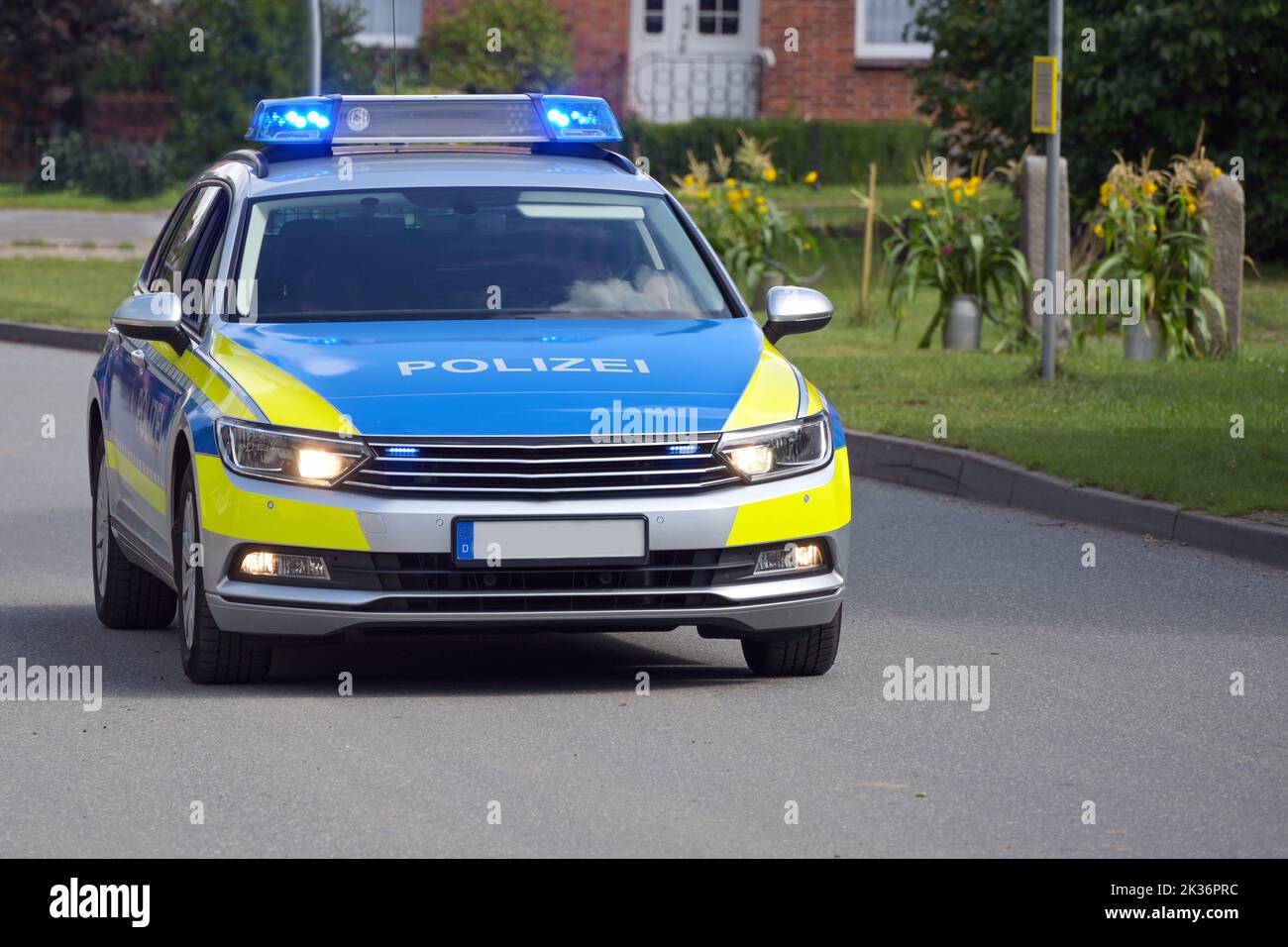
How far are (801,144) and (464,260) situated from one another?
1305 inches

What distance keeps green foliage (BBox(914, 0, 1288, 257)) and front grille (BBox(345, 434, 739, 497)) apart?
2052cm

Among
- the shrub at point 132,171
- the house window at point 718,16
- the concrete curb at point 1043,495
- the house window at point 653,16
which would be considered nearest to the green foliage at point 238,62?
the shrub at point 132,171

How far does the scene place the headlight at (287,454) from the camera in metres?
7.20

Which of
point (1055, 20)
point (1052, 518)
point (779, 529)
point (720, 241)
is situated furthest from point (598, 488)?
point (720, 241)

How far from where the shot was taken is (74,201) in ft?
141

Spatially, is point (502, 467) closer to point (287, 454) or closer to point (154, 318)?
point (287, 454)

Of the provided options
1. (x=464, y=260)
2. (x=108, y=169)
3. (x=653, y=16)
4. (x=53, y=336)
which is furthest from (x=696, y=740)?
(x=108, y=169)

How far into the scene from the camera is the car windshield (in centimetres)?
823

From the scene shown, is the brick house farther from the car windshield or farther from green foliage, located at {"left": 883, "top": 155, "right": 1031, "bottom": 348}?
the car windshield

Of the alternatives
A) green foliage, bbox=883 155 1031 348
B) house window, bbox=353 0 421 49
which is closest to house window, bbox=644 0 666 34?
house window, bbox=353 0 421 49

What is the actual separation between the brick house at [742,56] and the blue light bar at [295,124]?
110 feet
